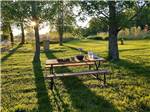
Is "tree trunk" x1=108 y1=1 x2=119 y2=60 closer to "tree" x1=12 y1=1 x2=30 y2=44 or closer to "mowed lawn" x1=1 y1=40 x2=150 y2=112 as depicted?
"tree" x1=12 y1=1 x2=30 y2=44

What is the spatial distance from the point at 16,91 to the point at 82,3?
8718 mm

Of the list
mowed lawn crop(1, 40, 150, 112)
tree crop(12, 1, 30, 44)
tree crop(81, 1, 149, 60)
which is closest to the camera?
mowed lawn crop(1, 40, 150, 112)

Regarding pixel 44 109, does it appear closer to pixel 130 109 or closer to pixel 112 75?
pixel 130 109

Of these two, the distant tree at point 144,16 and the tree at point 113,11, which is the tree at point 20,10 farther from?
the distant tree at point 144,16

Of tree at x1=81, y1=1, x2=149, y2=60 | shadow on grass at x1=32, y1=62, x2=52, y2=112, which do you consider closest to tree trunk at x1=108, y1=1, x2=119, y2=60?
tree at x1=81, y1=1, x2=149, y2=60

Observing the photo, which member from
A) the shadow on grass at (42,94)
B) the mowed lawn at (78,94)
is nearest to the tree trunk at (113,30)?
the mowed lawn at (78,94)

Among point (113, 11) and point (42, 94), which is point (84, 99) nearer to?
point (42, 94)

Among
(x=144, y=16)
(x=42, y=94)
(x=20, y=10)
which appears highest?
(x=20, y=10)

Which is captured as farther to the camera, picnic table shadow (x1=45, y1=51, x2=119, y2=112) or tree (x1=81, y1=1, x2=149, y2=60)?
tree (x1=81, y1=1, x2=149, y2=60)

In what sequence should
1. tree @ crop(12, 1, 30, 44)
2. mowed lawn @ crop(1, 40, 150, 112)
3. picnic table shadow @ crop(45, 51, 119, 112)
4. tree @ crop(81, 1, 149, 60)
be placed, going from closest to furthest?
picnic table shadow @ crop(45, 51, 119, 112)
mowed lawn @ crop(1, 40, 150, 112)
tree @ crop(81, 1, 149, 60)
tree @ crop(12, 1, 30, 44)

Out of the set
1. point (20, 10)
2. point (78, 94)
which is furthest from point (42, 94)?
point (20, 10)

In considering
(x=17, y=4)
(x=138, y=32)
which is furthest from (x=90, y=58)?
(x=138, y=32)

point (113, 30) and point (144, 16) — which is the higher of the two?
point (144, 16)

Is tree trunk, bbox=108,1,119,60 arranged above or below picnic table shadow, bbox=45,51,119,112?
above
